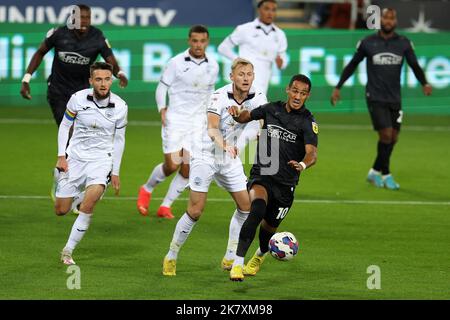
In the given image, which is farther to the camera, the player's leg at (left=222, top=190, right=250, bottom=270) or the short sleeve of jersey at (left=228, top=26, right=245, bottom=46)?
the short sleeve of jersey at (left=228, top=26, right=245, bottom=46)

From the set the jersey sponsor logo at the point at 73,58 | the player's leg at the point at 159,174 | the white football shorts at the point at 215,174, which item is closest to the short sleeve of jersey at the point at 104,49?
the jersey sponsor logo at the point at 73,58

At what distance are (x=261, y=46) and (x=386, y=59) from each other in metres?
2.06

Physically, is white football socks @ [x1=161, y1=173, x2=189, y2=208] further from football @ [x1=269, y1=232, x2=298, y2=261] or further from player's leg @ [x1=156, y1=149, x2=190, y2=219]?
football @ [x1=269, y1=232, x2=298, y2=261]

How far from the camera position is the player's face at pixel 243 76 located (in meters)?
10.5

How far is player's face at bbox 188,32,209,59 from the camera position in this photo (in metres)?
13.3

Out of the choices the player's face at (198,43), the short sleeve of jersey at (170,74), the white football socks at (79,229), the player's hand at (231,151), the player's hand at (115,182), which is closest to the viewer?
the player's hand at (231,151)

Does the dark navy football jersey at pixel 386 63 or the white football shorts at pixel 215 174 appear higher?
the dark navy football jersey at pixel 386 63

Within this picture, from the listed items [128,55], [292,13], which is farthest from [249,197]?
[292,13]

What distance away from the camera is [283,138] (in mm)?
10414

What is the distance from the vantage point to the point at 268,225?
422 inches

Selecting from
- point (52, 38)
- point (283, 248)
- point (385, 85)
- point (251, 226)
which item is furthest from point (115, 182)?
point (385, 85)

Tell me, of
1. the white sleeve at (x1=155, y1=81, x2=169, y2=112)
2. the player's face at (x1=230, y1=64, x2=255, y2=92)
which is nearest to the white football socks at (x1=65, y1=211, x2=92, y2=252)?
the player's face at (x1=230, y1=64, x2=255, y2=92)

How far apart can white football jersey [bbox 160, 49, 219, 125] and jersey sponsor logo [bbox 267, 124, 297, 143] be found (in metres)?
3.43

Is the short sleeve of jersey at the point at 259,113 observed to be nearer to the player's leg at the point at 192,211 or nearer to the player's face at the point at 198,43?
the player's leg at the point at 192,211
